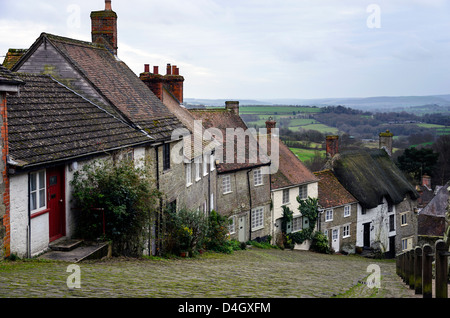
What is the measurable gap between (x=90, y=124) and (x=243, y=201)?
15668 mm

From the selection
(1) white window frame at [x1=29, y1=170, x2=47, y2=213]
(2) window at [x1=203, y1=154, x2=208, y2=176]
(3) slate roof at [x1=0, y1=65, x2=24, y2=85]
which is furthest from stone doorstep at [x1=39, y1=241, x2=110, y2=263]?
(2) window at [x1=203, y1=154, x2=208, y2=176]

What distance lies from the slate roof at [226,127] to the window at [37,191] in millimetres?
15453

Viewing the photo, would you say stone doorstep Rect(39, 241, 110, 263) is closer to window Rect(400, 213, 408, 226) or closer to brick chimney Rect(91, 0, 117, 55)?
brick chimney Rect(91, 0, 117, 55)

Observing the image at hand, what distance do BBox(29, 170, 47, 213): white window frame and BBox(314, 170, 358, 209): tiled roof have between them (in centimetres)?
2585

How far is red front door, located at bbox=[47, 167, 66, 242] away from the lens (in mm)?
12078

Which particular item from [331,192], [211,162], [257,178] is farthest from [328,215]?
[211,162]

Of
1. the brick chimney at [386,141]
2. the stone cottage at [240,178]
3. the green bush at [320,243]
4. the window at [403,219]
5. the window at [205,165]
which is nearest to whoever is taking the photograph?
the window at [205,165]

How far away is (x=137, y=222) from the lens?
13.3 metres

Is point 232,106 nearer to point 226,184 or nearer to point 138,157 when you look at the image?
point 226,184

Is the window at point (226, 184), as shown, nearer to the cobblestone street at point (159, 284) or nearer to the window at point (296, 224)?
the window at point (296, 224)

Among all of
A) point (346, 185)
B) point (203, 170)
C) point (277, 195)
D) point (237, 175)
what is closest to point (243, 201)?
point (237, 175)

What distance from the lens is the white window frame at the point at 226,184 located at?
27.5 metres

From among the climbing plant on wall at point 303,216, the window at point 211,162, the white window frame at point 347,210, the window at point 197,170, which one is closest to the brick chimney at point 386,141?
the white window frame at point 347,210

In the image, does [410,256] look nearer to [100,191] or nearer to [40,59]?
[100,191]
